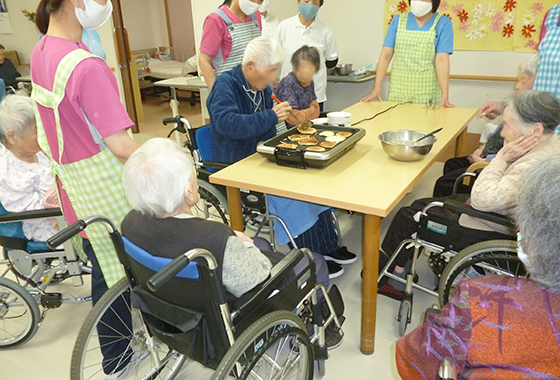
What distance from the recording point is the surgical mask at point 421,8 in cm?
269

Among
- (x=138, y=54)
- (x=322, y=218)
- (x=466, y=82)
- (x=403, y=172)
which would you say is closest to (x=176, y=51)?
(x=138, y=54)

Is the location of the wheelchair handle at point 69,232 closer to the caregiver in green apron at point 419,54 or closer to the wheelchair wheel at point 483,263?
the wheelchair wheel at point 483,263

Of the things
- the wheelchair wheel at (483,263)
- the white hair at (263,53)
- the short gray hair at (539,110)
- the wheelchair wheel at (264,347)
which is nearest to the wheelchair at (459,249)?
the wheelchair wheel at (483,263)

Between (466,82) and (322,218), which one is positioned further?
(466,82)

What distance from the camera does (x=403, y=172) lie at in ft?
5.81

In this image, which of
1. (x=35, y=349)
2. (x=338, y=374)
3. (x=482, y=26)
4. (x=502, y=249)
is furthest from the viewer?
(x=482, y=26)

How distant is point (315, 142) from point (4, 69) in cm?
440

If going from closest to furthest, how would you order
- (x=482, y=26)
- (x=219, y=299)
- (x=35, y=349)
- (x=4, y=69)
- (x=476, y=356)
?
(x=476, y=356)
(x=219, y=299)
(x=35, y=349)
(x=482, y=26)
(x=4, y=69)

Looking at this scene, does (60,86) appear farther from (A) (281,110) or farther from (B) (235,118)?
(A) (281,110)

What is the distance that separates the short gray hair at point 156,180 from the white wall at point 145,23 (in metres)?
6.71

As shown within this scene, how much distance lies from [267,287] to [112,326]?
0.74 metres

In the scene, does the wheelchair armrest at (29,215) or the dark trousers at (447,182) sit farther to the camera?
the dark trousers at (447,182)

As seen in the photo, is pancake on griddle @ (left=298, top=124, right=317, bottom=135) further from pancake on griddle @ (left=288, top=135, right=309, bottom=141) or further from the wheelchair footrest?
the wheelchair footrest

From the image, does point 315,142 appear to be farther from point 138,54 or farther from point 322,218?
point 138,54
